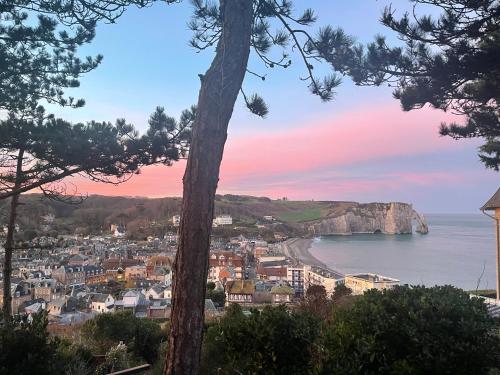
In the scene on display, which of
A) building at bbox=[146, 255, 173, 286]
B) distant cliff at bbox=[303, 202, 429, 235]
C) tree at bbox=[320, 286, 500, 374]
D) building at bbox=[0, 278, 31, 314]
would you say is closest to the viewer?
tree at bbox=[320, 286, 500, 374]

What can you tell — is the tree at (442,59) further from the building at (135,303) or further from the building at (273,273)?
the building at (273,273)

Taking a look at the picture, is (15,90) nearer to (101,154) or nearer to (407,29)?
(101,154)

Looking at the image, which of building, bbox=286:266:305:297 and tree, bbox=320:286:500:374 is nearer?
tree, bbox=320:286:500:374

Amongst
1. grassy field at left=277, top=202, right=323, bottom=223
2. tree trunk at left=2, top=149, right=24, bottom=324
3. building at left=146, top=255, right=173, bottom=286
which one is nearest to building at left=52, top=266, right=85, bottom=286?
building at left=146, top=255, right=173, bottom=286

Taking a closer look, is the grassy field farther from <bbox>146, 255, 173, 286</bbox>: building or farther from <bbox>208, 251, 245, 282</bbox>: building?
<bbox>146, 255, 173, 286</bbox>: building

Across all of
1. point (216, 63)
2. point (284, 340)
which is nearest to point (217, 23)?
point (216, 63)

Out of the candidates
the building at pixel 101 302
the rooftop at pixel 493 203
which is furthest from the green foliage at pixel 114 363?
the building at pixel 101 302

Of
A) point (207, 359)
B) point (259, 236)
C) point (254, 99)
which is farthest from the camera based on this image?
point (259, 236)
